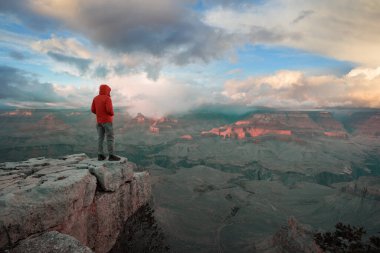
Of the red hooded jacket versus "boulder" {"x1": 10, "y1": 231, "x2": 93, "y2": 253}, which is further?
the red hooded jacket

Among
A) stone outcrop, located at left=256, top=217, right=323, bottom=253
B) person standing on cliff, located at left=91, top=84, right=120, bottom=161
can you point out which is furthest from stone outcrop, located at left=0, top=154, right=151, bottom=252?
stone outcrop, located at left=256, top=217, right=323, bottom=253

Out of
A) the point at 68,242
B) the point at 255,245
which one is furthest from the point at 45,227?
the point at 255,245

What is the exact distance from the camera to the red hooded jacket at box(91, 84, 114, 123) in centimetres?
1366

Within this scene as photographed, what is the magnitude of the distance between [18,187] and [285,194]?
119 metres

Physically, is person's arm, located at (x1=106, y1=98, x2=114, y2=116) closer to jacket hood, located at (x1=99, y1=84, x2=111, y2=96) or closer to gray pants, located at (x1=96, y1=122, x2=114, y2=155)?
jacket hood, located at (x1=99, y1=84, x2=111, y2=96)

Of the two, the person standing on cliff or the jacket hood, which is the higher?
the jacket hood

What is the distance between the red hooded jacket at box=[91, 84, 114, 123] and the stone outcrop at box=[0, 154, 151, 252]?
8.40ft

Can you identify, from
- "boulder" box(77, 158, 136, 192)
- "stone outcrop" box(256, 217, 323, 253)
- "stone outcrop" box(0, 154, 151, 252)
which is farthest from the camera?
"stone outcrop" box(256, 217, 323, 253)

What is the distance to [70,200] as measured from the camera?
9.97 meters

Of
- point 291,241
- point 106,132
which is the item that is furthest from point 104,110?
point 291,241

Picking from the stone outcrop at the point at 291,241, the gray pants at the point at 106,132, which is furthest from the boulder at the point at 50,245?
the stone outcrop at the point at 291,241

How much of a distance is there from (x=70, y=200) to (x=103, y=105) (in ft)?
18.0

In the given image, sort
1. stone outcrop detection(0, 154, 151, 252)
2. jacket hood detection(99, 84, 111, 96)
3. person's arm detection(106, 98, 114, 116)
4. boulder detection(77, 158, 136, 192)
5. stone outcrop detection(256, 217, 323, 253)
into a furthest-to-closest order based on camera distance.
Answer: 1. stone outcrop detection(256, 217, 323, 253)
2. jacket hood detection(99, 84, 111, 96)
3. person's arm detection(106, 98, 114, 116)
4. boulder detection(77, 158, 136, 192)
5. stone outcrop detection(0, 154, 151, 252)

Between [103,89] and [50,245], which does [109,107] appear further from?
[50,245]
